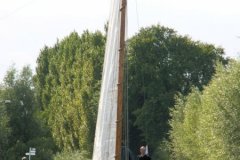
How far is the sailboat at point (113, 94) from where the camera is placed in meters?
19.0

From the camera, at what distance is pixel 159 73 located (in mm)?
80688

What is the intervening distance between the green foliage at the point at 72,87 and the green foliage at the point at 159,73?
580cm

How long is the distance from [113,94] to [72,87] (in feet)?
254

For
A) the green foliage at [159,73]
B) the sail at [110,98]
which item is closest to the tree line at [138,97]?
the green foliage at [159,73]

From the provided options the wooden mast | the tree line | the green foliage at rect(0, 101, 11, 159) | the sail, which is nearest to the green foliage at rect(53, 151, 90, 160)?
the tree line

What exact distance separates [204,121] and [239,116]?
11.9ft

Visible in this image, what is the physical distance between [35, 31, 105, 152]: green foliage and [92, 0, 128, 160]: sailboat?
212ft

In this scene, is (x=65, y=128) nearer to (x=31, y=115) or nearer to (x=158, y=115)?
(x=31, y=115)

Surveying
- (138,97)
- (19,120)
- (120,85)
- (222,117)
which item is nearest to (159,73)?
(138,97)

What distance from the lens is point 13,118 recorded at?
3388 inches

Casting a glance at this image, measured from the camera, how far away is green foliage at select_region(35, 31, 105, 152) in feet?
286

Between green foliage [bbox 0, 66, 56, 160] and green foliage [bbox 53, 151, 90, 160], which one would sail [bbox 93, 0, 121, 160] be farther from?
green foliage [bbox 0, 66, 56, 160]

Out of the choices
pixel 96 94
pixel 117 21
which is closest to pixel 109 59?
pixel 117 21

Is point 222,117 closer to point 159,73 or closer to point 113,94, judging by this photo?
point 159,73
